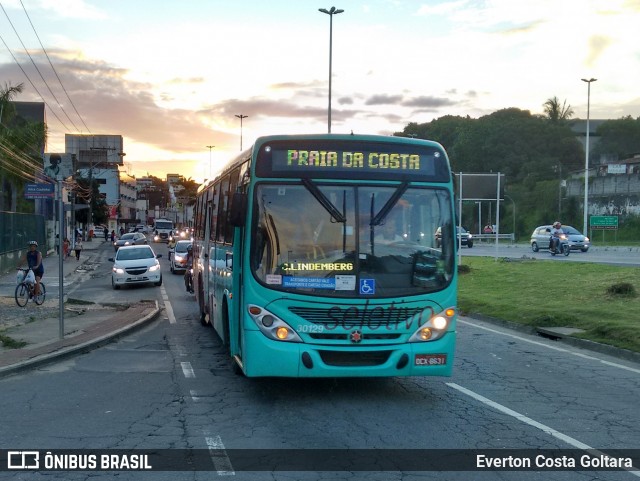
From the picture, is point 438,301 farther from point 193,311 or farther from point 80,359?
point 193,311

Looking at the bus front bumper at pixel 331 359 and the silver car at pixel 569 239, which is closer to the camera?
the bus front bumper at pixel 331 359

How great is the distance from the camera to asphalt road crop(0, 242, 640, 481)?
6.47 meters

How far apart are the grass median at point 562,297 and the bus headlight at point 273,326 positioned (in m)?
7.08

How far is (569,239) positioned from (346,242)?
112ft

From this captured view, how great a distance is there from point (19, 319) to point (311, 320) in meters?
10.7

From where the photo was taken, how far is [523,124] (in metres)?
90.4

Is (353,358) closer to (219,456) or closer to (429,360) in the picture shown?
(429,360)

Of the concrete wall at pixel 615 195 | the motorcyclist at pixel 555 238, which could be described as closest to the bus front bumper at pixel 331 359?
the motorcyclist at pixel 555 238

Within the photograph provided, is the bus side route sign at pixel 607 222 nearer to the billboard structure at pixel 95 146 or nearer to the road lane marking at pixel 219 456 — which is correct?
the road lane marking at pixel 219 456

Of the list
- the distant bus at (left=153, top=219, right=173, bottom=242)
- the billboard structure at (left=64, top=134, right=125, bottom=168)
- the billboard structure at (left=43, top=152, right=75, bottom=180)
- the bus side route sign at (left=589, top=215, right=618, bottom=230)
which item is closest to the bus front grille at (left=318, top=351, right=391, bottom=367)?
the billboard structure at (left=43, top=152, right=75, bottom=180)

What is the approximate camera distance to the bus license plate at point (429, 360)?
798cm

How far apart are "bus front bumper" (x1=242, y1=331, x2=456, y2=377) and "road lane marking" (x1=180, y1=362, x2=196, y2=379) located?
2.25 m

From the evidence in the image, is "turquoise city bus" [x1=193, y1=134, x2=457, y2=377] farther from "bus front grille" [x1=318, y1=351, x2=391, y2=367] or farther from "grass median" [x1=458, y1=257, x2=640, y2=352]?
"grass median" [x1=458, y1=257, x2=640, y2=352]

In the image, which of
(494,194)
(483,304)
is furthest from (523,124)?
(483,304)
